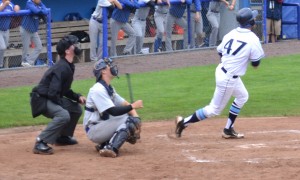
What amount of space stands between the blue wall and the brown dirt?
10.2 meters

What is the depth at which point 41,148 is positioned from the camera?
879 centimetres

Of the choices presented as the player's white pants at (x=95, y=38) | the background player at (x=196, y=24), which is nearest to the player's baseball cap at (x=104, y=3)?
the player's white pants at (x=95, y=38)

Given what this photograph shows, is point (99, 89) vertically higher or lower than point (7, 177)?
higher

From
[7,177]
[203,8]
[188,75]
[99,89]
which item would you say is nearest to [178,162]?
[99,89]

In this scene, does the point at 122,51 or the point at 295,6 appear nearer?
the point at 122,51

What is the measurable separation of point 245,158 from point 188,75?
7342 mm

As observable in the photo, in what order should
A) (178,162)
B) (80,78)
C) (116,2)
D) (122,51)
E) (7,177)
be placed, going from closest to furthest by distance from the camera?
1. (7,177)
2. (178,162)
3. (80,78)
4. (116,2)
5. (122,51)

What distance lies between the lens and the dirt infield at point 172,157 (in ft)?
25.0

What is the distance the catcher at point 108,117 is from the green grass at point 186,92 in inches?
105

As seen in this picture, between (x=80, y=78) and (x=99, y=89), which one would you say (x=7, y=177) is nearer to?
(x=99, y=89)

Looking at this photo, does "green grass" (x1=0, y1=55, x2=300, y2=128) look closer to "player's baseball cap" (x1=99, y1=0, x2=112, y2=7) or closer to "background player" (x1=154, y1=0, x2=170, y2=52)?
"background player" (x1=154, y1=0, x2=170, y2=52)

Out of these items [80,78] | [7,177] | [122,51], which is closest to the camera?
[7,177]

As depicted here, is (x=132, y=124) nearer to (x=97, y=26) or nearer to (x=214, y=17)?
(x=97, y=26)

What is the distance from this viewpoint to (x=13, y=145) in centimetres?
945
